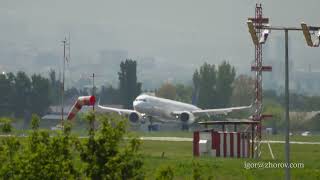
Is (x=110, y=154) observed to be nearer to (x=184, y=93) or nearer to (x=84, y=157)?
(x=84, y=157)

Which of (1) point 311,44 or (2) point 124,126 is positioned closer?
(2) point 124,126

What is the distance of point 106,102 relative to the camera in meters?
174

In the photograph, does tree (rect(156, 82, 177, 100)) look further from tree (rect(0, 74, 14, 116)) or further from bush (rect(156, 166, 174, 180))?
bush (rect(156, 166, 174, 180))

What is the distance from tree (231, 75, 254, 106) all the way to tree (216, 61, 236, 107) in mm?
1525

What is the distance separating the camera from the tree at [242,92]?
15738 cm

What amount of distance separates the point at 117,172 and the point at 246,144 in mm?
35614

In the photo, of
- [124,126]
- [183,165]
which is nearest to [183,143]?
[183,165]

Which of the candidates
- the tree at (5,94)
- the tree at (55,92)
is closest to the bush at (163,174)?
the tree at (5,94)

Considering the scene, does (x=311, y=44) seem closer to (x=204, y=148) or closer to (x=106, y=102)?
(x=204, y=148)

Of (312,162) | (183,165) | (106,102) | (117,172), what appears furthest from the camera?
(106,102)

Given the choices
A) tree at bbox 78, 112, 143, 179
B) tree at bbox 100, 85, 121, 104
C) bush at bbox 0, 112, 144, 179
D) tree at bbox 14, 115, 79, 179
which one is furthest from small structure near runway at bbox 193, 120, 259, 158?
tree at bbox 100, 85, 121, 104

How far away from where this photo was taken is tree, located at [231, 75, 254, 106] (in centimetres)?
15738

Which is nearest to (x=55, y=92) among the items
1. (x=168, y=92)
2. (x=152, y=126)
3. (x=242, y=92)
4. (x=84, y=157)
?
(x=152, y=126)

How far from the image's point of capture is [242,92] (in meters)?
160
